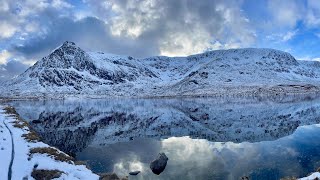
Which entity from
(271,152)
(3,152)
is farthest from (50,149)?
(271,152)

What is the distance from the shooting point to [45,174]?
82.4ft

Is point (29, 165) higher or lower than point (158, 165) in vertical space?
higher

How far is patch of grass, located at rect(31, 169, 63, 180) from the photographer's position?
24562mm

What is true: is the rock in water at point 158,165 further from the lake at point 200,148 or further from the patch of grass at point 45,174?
the patch of grass at point 45,174

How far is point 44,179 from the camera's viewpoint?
24281mm

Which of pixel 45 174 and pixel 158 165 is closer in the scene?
pixel 45 174

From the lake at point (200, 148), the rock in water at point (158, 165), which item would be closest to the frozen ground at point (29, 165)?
the lake at point (200, 148)

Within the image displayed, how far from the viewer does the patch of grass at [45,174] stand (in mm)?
24562

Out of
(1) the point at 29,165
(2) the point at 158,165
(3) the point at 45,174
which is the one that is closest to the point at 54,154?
(1) the point at 29,165

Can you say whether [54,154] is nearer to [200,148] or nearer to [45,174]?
[45,174]

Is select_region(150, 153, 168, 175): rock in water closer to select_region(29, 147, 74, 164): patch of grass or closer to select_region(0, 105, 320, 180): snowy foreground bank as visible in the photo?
select_region(0, 105, 320, 180): snowy foreground bank

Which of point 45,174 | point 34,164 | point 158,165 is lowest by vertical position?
point 158,165

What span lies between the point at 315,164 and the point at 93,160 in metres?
24.6

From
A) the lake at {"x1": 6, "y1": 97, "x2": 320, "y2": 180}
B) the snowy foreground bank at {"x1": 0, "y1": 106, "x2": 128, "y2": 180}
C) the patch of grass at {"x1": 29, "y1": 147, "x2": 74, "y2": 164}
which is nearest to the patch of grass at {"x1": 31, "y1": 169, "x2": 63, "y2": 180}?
the snowy foreground bank at {"x1": 0, "y1": 106, "x2": 128, "y2": 180}
